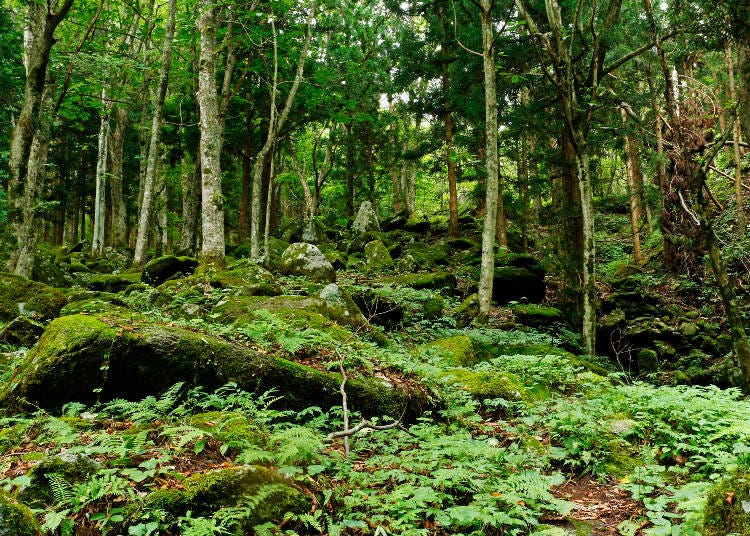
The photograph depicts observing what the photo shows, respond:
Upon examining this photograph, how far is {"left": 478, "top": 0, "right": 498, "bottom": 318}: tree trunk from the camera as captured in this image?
36.3 feet

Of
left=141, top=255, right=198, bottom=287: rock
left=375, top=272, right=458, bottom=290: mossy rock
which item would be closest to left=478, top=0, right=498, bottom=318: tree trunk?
left=375, top=272, right=458, bottom=290: mossy rock

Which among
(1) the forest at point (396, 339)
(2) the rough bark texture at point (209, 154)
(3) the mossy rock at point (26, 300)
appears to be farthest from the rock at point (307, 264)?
(3) the mossy rock at point (26, 300)

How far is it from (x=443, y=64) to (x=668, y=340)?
1296cm

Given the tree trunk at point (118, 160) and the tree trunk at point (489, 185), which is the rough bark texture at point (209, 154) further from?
the tree trunk at point (118, 160)

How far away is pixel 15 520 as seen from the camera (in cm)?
202

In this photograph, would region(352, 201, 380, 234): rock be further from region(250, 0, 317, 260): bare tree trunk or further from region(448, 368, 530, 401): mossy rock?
region(448, 368, 530, 401): mossy rock

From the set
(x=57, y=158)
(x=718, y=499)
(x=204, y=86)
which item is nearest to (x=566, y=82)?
(x=204, y=86)

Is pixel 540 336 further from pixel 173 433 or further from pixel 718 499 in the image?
pixel 173 433

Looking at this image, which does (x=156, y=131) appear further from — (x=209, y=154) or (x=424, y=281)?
(x=424, y=281)

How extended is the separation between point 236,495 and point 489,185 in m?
10.0

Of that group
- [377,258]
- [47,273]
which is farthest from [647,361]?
[47,273]

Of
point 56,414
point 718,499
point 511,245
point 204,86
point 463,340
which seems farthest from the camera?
point 511,245

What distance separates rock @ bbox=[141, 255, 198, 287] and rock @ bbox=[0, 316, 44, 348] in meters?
4.78

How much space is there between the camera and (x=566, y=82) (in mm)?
9945
